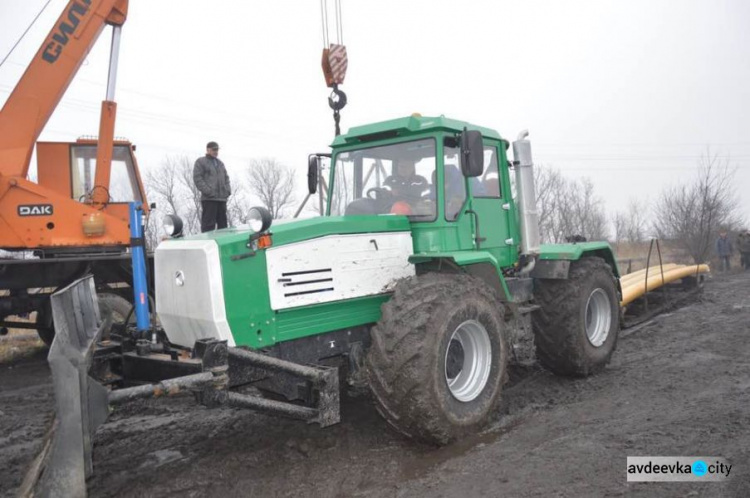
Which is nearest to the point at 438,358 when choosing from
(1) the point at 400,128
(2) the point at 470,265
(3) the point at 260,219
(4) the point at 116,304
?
(2) the point at 470,265

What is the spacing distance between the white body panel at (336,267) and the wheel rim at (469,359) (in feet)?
2.23

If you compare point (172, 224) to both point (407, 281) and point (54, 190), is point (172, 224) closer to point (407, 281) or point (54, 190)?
point (407, 281)

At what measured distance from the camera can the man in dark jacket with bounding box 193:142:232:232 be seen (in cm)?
725

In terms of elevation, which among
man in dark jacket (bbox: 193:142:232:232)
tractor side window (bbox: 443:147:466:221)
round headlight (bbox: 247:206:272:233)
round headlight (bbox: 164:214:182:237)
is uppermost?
man in dark jacket (bbox: 193:142:232:232)

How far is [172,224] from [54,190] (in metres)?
4.26

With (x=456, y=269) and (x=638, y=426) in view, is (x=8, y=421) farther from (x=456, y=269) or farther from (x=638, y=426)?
(x=638, y=426)

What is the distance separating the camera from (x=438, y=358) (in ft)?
13.0

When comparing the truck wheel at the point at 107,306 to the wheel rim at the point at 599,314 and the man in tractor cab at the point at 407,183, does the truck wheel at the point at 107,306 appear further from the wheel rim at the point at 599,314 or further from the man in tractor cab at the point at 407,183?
the wheel rim at the point at 599,314

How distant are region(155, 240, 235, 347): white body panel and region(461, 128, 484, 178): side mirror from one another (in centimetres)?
207

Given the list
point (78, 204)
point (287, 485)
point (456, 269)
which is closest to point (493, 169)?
point (456, 269)

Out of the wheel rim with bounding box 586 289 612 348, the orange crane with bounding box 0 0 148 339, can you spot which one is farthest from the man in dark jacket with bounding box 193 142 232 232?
the wheel rim with bounding box 586 289 612 348

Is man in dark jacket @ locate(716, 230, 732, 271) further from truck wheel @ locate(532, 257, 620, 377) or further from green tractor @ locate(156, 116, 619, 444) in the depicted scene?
green tractor @ locate(156, 116, 619, 444)

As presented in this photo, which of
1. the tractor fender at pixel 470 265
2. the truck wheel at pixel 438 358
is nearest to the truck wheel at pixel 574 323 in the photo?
the tractor fender at pixel 470 265

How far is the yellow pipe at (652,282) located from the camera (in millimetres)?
8798
